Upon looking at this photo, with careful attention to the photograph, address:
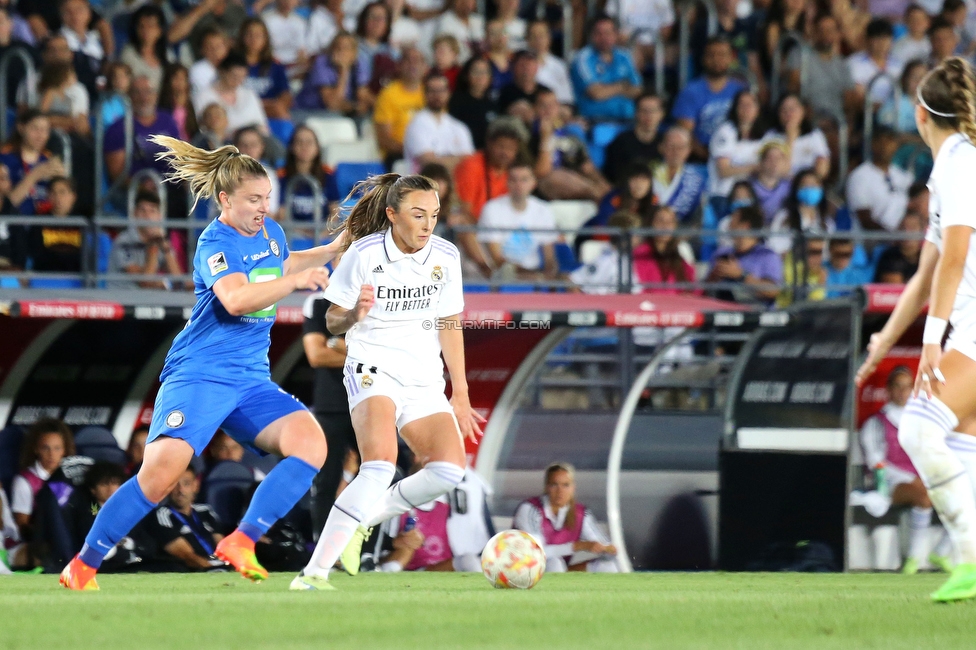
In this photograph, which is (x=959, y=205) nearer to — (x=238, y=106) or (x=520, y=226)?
(x=520, y=226)

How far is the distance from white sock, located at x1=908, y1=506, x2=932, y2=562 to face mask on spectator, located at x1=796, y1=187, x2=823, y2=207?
331 cm

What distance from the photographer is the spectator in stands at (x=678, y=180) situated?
45.5 feet

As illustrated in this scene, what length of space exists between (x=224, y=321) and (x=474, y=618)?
208cm

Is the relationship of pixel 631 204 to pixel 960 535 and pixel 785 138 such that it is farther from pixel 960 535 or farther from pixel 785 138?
pixel 960 535

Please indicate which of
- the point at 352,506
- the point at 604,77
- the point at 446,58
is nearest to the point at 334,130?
the point at 446,58

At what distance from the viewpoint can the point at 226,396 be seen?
277 inches

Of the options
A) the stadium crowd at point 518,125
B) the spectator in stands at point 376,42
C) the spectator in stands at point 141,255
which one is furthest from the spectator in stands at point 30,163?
the spectator in stands at point 376,42

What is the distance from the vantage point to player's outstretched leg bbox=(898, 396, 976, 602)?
6023mm

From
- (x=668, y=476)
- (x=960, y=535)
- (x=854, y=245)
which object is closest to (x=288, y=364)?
(x=668, y=476)

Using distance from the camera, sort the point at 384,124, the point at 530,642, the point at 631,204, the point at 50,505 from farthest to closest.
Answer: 1. the point at 384,124
2. the point at 631,204
3. the point at 50,505
4. the point at 530,642

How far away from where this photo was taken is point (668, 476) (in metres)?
11.4

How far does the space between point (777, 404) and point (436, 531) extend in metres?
2.60

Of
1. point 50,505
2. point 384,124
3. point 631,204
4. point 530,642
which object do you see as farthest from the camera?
point 384,124

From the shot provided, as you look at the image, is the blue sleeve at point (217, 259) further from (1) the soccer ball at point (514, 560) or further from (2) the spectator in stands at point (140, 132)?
(2) the spectator in stands at point (140, 132)
